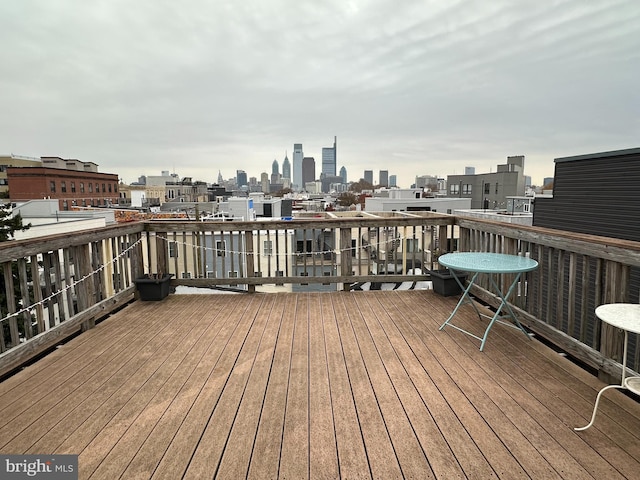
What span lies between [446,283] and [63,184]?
2232 inches

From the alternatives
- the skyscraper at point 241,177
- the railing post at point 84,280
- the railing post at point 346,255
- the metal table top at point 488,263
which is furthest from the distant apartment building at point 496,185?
the skyscraper at point 241,177

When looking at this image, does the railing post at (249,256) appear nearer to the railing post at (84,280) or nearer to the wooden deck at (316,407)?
the wooden deck at (316,407)

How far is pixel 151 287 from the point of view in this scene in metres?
4.18

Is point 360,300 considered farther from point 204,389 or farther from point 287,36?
point 287,36

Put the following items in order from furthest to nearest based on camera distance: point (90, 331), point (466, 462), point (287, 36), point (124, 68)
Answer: point (124, 68) < point (287, 36) < point (90, 331) < point (466, 462)

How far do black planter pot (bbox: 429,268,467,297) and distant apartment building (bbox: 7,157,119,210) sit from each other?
49622mm

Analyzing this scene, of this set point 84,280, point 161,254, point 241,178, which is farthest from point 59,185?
point 241,178

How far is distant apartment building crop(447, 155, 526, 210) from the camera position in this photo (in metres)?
41.8

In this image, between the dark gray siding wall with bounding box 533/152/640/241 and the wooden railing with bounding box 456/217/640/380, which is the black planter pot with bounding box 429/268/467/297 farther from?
the dark gray siding wall with bounding box 533/152/640/241

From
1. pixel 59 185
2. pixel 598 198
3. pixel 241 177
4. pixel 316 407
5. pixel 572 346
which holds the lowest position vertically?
pixel 316 407

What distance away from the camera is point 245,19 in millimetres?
7465

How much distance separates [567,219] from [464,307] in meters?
7.63

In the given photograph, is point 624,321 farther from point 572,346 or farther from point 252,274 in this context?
point 252,274

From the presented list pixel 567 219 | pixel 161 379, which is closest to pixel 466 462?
pixel 161 379
